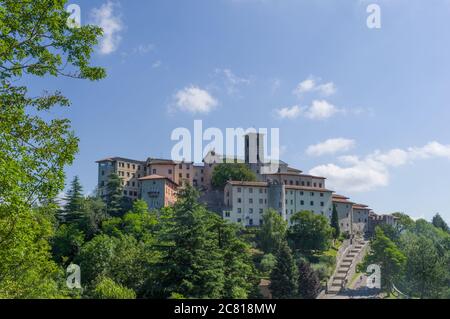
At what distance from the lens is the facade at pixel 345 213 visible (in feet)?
364

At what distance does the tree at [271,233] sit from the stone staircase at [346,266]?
10.3 metres

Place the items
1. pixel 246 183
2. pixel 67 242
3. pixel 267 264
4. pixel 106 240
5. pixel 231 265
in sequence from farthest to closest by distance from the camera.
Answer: pixel 246 183 → pixel 267 264 → pixel 67 242 → pixel 106 240 → pixel 231 265

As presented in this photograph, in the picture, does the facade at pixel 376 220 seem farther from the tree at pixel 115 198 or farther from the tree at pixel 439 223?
the tree at pixel 115 198

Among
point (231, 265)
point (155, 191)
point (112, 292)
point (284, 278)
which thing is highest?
point (155, 191)

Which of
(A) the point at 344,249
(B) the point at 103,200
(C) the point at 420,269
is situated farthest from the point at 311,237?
(B) the point at 103,200

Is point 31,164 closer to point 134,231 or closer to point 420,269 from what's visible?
point 420,269

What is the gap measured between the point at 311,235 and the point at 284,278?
27.9 m

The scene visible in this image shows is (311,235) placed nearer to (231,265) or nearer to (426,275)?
(426,275)

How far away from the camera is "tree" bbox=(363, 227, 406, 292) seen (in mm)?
70750

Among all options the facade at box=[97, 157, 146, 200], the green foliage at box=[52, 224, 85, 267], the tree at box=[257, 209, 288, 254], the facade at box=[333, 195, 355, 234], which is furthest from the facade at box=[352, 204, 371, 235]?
the green foliage at box=[52, 224, 85, 267]

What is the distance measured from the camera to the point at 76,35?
12.5 meters

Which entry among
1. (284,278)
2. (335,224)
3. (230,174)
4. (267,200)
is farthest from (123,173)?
(284,278)

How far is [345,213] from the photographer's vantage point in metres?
112

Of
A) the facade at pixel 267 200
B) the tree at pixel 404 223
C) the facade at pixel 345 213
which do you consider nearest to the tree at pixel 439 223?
the tree at pixel 404 223
